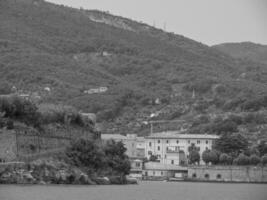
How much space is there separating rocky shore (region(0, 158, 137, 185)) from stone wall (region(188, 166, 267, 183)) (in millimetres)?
36921

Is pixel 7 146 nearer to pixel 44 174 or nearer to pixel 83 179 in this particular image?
pixel 44 174

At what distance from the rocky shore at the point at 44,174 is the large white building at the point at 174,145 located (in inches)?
1981

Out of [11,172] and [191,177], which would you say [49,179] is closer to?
[11,172]

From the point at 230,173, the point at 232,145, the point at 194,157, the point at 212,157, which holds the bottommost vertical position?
the point at 230,173

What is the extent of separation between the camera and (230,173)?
108688mm

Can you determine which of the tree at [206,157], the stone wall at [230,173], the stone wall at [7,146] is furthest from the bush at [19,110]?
the tree at [206,157]

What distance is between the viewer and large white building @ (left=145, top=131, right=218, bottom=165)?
404 ft

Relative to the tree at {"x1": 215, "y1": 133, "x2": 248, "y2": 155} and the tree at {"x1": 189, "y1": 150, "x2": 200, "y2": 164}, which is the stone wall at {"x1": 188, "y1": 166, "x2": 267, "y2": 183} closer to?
the tree at {"x1": 215, "y1": 133, "x2": 248, "y2": 155}

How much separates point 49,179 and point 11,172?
11.7 ft

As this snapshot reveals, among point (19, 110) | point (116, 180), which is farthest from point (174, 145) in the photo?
point (19, 110)

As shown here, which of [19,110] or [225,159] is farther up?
[19,110]

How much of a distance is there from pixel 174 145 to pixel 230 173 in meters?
18.8

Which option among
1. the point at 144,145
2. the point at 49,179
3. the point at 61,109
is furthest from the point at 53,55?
the point at 49,179

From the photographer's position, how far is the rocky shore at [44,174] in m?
65.1
